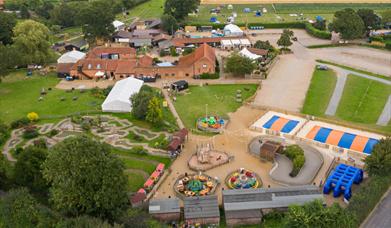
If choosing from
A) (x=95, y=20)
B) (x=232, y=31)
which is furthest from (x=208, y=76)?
(x=95, y=20)

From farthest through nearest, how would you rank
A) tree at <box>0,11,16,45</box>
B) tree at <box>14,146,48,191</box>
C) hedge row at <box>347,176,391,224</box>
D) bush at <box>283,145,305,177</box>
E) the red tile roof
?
tree at <box>0,11,16,45</box>
the red tile roof
bush at <box>283,145,305,177</box>
tree at <box>14,146,48,191</box>
hedge row at <box>347,176,391,224</box>

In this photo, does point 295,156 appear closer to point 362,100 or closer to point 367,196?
point 367,196

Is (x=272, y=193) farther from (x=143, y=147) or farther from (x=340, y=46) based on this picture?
(x=340, y=46)

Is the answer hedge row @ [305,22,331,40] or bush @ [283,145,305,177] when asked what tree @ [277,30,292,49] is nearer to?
hedge row @ [305,22,331,40]

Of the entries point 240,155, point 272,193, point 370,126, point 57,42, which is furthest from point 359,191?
point 57,42

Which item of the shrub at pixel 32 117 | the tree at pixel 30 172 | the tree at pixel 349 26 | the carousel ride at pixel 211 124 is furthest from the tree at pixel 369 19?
the tree at pixel 30 172

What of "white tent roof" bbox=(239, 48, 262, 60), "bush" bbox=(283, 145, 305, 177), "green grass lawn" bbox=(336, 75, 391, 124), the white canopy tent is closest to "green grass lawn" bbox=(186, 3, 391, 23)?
the white canopy tent
